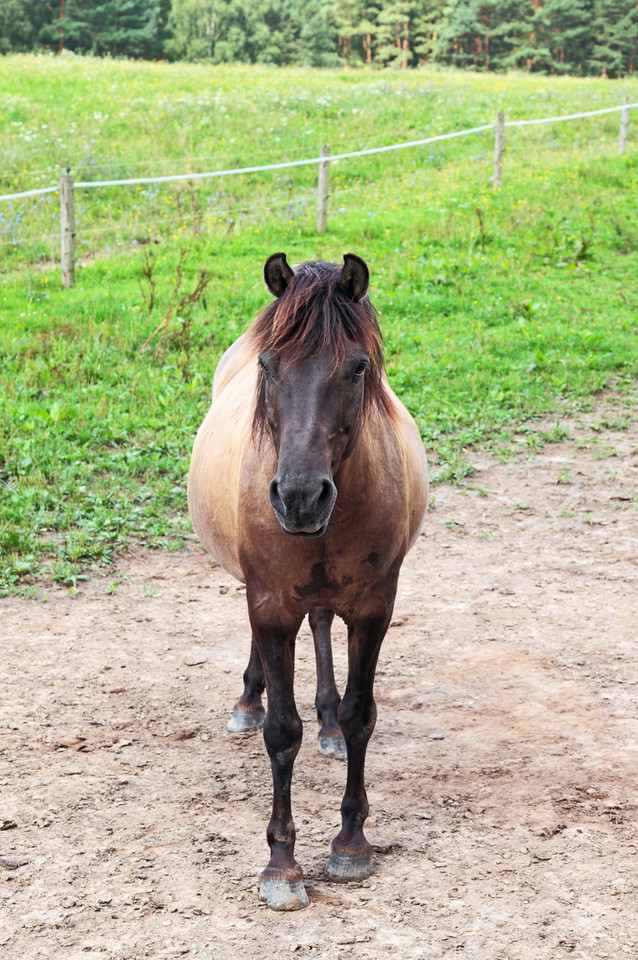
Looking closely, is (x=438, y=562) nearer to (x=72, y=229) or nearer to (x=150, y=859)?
(x=150, y=859)

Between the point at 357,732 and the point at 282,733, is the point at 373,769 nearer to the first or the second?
the point at 357,732

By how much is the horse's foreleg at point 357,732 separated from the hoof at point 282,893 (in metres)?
0.19

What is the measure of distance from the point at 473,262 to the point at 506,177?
469 centimetres

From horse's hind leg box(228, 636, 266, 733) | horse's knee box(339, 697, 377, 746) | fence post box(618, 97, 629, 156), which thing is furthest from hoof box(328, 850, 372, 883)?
fence post box(618, 97, 629, 156)

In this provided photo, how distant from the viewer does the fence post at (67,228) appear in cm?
982

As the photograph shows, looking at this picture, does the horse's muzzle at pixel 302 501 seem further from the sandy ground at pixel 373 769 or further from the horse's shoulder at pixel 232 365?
the horse's shoulder at pixel 232 365

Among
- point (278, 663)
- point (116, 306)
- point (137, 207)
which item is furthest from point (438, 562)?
point (137, 207)

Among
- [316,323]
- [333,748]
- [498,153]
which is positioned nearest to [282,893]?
[333,748]

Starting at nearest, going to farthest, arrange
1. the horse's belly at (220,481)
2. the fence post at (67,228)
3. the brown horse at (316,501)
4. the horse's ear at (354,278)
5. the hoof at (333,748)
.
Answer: the brown horse at (316,501) < the horse's ear at (354,278) < the horse's belly at (220,481) < the hoof at (333,748) < the fence post at (67,228)

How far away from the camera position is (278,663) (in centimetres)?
298

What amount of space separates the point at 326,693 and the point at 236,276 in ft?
25.2

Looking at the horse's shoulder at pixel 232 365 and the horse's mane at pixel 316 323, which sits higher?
the horse's mane at pixel 316 323

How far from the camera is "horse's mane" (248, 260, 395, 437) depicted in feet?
8.35

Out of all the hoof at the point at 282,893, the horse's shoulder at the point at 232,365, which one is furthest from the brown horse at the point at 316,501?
the horse's shoulder at the point at 232,365
